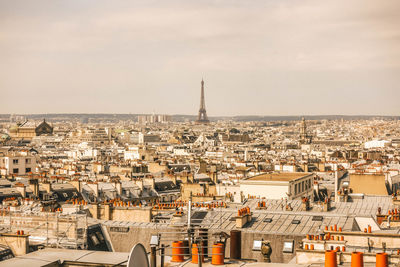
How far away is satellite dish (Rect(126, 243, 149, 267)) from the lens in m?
6.63

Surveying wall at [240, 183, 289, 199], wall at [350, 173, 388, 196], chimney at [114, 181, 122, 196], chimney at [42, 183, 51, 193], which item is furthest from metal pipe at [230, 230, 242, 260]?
chimney at [114, 181, 122, 196]

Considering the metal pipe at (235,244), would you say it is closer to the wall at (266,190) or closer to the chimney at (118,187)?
the wall at (266,190)

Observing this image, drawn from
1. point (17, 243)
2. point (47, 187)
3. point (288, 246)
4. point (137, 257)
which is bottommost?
point (47, 187)

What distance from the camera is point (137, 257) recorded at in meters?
6.82

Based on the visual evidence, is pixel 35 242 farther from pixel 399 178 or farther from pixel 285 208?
pixel 399 178

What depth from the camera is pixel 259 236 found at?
15367 mm

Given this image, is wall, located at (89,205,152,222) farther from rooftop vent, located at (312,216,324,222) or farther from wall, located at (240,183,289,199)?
wall, located at (240,183,289,199)

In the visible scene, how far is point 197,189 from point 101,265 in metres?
27.0

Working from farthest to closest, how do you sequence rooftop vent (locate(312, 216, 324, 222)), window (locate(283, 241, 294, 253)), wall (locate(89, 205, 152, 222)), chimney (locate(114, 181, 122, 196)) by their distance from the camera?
chimney (locate(114, 181, 122, 196)) → wall (locate(89, 205, 152, 222)) → rooftop vent (locate(312, 216, 324, 222)) → window (locate(283, 241, 294, 253))

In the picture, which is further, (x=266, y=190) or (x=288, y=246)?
(x=266, y=190)

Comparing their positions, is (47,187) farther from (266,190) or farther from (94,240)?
(94,240)

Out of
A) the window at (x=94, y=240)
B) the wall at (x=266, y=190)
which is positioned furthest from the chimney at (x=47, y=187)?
the window at (x=94, y=240)

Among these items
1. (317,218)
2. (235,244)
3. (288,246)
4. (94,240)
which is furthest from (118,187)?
(235,244)

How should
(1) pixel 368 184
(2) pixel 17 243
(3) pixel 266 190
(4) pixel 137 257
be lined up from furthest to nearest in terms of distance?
(1) pixel 368 184, (3) pixel 266 190, (2) pixel 17 243, (4) pixel 137 257
